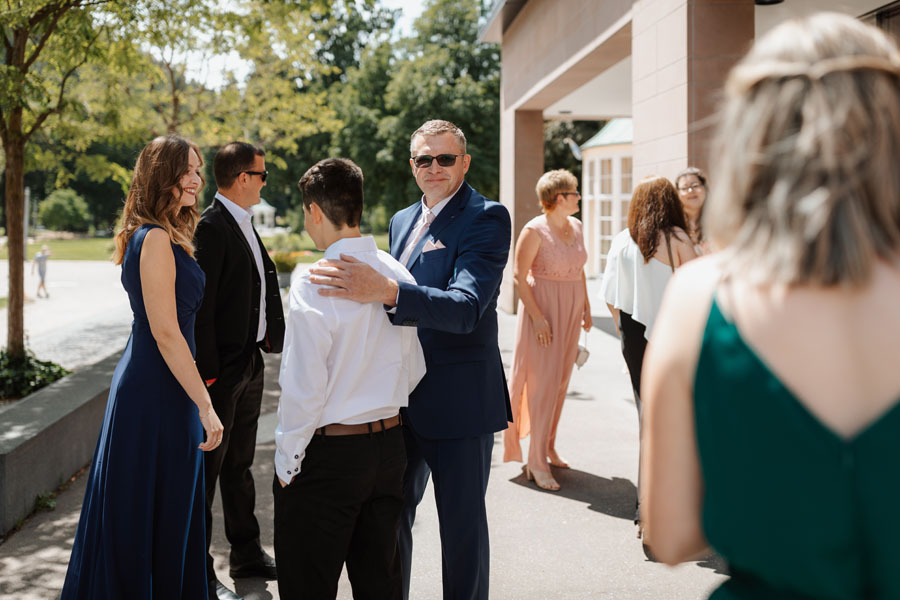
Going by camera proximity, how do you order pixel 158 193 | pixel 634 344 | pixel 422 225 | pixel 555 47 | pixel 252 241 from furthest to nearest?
pixel 555 47 → pixel 634 344 → pixel 252 241 → pixel 422 225 → pixel 158 193

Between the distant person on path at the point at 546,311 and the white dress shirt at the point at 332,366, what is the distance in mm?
3372

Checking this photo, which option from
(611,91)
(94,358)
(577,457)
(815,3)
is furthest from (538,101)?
(577,457)

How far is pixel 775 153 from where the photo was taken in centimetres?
127

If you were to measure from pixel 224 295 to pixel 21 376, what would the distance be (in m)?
4.81

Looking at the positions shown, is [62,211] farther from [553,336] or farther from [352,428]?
[352,428]

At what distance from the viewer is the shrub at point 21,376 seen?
7824 mm

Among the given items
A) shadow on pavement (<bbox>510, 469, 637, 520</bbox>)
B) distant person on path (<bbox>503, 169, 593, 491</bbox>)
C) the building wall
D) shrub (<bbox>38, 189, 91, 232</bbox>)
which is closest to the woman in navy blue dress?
shadow on pavement (<bbox>510, 469, 637, 520</bbox>)

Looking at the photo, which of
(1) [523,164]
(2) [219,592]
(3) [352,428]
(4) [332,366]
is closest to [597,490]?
(2) [219,592]

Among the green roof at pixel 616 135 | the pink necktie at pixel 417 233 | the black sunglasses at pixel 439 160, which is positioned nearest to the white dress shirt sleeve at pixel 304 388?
the pink necktie at pixel 417 233

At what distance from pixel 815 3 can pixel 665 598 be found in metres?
7.00

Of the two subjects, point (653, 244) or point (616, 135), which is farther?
point (616, 135)

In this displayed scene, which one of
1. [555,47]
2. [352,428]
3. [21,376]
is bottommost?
[21,376]

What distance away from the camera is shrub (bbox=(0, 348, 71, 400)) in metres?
7.82

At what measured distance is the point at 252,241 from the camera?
4438mm
